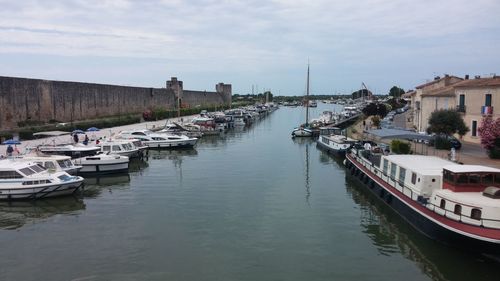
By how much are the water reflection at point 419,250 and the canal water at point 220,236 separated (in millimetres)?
32

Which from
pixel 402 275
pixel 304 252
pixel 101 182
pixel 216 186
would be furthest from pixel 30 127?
pixel 402 275

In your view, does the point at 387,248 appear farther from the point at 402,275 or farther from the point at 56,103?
the point at 56,103

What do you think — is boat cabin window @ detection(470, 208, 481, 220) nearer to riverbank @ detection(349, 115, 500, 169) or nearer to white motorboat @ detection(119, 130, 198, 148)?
riverbank @ detection(349, 115, 500, 169)

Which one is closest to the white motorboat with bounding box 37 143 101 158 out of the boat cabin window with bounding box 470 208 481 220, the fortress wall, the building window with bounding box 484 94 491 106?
the fortress wall

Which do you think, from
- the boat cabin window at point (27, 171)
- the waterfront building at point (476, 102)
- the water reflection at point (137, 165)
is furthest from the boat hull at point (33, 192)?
the waterfront building at point (476, 102)

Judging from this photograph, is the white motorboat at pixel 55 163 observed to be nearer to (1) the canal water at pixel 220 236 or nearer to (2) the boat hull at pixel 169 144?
(1) the canal water at pixel 220 236

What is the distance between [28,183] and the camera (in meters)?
22.2

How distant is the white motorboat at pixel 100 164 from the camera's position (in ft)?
95.6

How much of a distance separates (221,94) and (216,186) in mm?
112487

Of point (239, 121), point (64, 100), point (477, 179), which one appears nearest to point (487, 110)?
point (477, 179)

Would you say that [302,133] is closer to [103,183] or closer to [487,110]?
[487,110]

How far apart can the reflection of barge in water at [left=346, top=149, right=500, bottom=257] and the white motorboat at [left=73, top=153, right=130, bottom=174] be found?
16.1 meters

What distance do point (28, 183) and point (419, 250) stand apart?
1687 centimetres

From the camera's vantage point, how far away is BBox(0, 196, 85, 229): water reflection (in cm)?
1958
